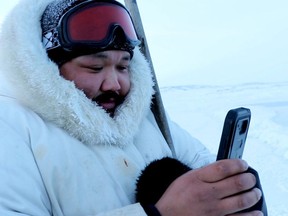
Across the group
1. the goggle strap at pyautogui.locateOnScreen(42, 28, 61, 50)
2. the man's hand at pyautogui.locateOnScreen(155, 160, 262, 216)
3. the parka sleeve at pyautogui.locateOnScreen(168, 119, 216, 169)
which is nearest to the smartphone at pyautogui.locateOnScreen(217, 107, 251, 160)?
the man's hand at pyautogui.locateOnScreen(155, 160, 262, 216)

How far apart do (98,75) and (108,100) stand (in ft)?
0.34

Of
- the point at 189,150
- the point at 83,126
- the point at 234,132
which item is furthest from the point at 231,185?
the point at 189,150

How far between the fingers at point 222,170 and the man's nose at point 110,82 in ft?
1.90

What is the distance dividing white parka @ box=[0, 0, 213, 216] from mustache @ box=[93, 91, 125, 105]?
33 mm

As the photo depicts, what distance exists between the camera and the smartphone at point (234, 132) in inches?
35.6

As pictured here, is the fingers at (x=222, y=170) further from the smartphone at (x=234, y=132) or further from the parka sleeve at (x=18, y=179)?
the parka sleeve at (x=18, y=179)

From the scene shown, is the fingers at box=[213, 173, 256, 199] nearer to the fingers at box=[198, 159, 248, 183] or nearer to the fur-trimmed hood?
the fingers at box=[198, 159, 248, 183]

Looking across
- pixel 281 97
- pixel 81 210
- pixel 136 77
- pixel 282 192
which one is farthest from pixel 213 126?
pixel 81 210

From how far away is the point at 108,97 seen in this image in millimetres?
1353

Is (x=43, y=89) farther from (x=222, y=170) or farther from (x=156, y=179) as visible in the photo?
(x=222, y=170)

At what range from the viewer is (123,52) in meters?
1.41

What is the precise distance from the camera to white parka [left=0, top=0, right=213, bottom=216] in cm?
97

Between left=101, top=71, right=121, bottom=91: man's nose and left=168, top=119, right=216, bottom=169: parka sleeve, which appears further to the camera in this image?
left=168, top=119, right=216, bottom=169: parka sleeve

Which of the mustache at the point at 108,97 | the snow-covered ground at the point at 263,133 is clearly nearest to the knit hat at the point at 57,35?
the mustache at the point at 108,97
